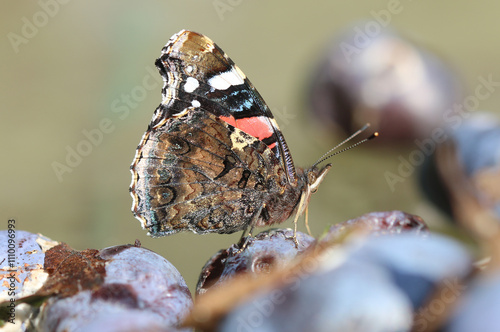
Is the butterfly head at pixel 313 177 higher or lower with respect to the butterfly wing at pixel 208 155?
lower

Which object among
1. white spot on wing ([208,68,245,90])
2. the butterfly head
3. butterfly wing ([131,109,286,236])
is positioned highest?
white spot on wing ([208,68,245,90])

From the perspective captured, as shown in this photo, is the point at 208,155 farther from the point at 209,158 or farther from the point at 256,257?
the point at 256,257

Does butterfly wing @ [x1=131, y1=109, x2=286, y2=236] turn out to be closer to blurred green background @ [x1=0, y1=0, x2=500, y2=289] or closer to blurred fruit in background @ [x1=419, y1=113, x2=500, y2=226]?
blurred fruit in background @ [x1=419, y1=113, x2=500, y2=226]

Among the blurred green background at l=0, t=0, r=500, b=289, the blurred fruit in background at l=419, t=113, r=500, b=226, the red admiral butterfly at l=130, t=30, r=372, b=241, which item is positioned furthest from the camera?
the blurred green background at l=0, t=0, r=500, b=289

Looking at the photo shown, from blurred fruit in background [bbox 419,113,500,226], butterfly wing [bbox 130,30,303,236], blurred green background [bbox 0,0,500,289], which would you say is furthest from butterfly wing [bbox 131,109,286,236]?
blurred green background [bbox 0,0,500,289]

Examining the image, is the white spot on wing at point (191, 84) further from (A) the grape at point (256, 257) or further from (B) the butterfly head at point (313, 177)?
(A) the grape at point (256, 257)

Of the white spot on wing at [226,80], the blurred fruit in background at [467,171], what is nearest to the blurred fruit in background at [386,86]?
the blurred fruit in background at [467,171]

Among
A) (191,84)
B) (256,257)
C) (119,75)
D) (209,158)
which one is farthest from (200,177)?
(119,75)

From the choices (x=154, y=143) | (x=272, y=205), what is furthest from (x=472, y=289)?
(x=154, y=143)
